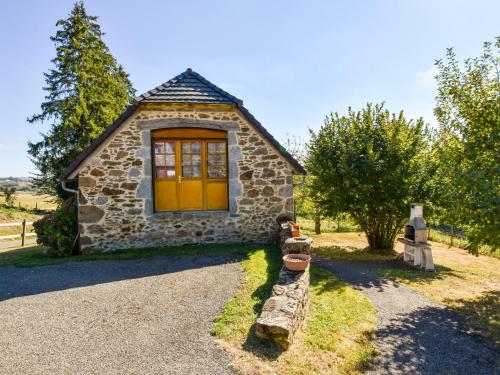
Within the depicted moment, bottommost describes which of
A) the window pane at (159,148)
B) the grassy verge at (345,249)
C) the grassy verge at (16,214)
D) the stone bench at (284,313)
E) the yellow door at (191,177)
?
the grassy verge at (345,249)

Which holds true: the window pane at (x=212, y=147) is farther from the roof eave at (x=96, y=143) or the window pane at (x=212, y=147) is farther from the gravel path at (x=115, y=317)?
the gravel path at (x=115, y=317)

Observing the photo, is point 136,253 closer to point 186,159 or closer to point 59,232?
point 59,232

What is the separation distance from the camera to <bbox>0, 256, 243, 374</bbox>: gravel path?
125 inches

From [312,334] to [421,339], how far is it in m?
1.57

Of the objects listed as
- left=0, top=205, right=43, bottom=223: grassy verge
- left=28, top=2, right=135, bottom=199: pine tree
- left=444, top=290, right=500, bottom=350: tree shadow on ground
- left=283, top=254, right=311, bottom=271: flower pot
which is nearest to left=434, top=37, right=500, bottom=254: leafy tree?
left=444, top=290, right=500, bottom=350: tree shadow on ground

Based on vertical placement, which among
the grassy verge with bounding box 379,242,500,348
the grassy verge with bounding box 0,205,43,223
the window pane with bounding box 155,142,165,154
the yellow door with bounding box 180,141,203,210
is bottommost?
the grassy verge with bounding box 379,242,500,348

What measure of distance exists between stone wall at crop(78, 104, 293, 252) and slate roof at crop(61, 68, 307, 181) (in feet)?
0.55

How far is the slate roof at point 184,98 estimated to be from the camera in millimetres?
7629

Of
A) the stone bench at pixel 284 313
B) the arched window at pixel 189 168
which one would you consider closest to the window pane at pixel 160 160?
the arched window at pixel 189 168

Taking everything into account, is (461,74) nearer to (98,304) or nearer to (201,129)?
(201,129)

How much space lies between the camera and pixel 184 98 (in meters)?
7.98

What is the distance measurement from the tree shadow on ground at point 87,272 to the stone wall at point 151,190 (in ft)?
3.59

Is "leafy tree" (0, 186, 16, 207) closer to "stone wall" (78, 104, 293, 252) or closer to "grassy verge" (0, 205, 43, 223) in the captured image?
"grassy verge" (0, 205, 43, 223)

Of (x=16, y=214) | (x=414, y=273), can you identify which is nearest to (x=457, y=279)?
(x=414, y=273)
